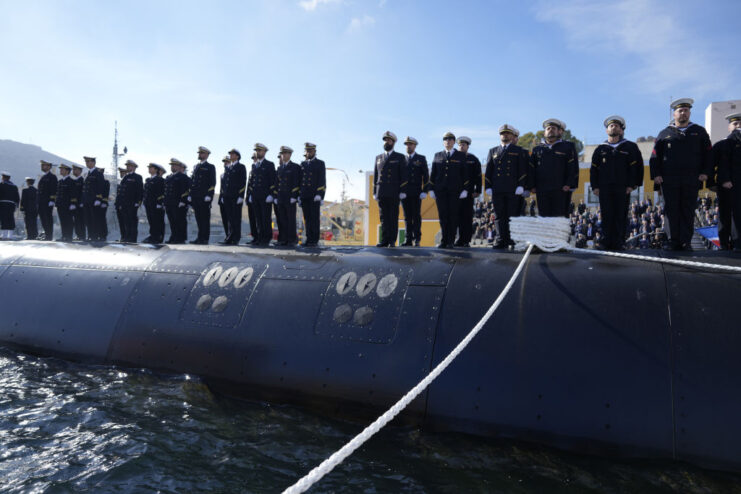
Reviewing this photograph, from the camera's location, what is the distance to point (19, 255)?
10266 millimetres

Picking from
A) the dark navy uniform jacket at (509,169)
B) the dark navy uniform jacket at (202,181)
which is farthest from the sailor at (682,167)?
the dark navy uniform jacket at (202,181)

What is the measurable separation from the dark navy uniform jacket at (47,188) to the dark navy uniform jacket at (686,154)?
1525 centimetres

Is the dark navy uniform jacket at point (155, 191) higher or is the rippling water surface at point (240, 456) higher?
the dark navy uniform jacket at point (155, 191)

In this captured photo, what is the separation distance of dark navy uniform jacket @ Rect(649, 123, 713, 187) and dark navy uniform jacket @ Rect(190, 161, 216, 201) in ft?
30.3

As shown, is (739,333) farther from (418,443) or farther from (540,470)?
(418,443)

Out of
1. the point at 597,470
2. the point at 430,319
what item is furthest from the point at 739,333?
the point at 430,319

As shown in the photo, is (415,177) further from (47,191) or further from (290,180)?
(47,191)

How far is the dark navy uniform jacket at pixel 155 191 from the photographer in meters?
13.1

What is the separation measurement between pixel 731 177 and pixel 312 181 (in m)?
7.13

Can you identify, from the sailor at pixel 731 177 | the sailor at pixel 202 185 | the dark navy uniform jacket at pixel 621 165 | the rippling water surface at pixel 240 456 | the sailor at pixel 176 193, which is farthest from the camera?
the sailor at pixel 176 193

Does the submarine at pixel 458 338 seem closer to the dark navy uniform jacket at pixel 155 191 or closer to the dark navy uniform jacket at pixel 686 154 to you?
the dark navy uniform jacket at pixel 686 154

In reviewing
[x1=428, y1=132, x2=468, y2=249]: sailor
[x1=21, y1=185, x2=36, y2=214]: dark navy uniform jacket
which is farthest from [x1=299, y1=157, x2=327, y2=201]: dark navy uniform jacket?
[x1=21, y1=185, x2=36, y2=214]: dark navy uniform jacket

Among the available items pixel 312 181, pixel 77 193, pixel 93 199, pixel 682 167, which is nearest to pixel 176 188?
pixel 93 199

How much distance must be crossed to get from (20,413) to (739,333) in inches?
295
